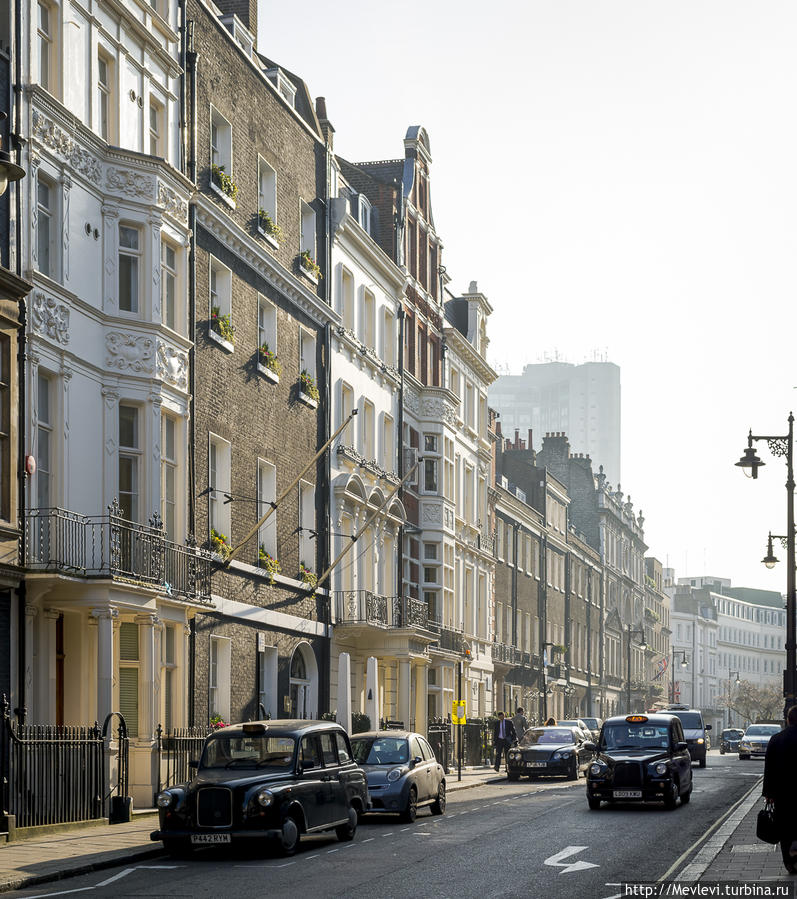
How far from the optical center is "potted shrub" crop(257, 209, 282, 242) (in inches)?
1293

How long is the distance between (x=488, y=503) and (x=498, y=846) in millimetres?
37920

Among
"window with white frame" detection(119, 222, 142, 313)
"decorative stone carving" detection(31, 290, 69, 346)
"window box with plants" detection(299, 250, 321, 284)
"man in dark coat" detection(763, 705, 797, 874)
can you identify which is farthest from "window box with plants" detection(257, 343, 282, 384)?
"man in dark coat" detection(763, 705, 797, 874)

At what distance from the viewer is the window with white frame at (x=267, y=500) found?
32.7m

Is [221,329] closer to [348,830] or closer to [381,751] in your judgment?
[381,751]

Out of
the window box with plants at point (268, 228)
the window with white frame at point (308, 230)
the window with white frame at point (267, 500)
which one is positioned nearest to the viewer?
the window with white frame at point (267, 500)

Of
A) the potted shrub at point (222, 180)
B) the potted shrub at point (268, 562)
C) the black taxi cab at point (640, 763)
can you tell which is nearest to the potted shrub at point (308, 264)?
the potted shrub at point (222, 180)

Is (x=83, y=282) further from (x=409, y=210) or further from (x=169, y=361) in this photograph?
(x=409, y=210)

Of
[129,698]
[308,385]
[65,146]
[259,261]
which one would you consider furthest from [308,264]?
[129,698]

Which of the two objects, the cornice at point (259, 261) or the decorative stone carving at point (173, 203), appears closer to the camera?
the decorative stone carving at point (173, 203)

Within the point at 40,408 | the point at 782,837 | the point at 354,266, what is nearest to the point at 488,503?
the point at 354,266

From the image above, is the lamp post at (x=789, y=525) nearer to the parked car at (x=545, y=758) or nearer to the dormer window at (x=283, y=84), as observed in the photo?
the parked car at (x=545, y=758)

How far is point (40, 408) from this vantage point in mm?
23312

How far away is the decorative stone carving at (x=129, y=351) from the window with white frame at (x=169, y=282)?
4.64 feet

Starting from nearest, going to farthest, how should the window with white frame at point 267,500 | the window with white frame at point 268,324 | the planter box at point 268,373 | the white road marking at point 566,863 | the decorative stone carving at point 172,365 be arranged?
the white road marking at point 566,863, the decorative stone carving at point 172,365, the planter box at point 268,373, the window with white frame at point 267,500, the window with white frame at point 268,324
